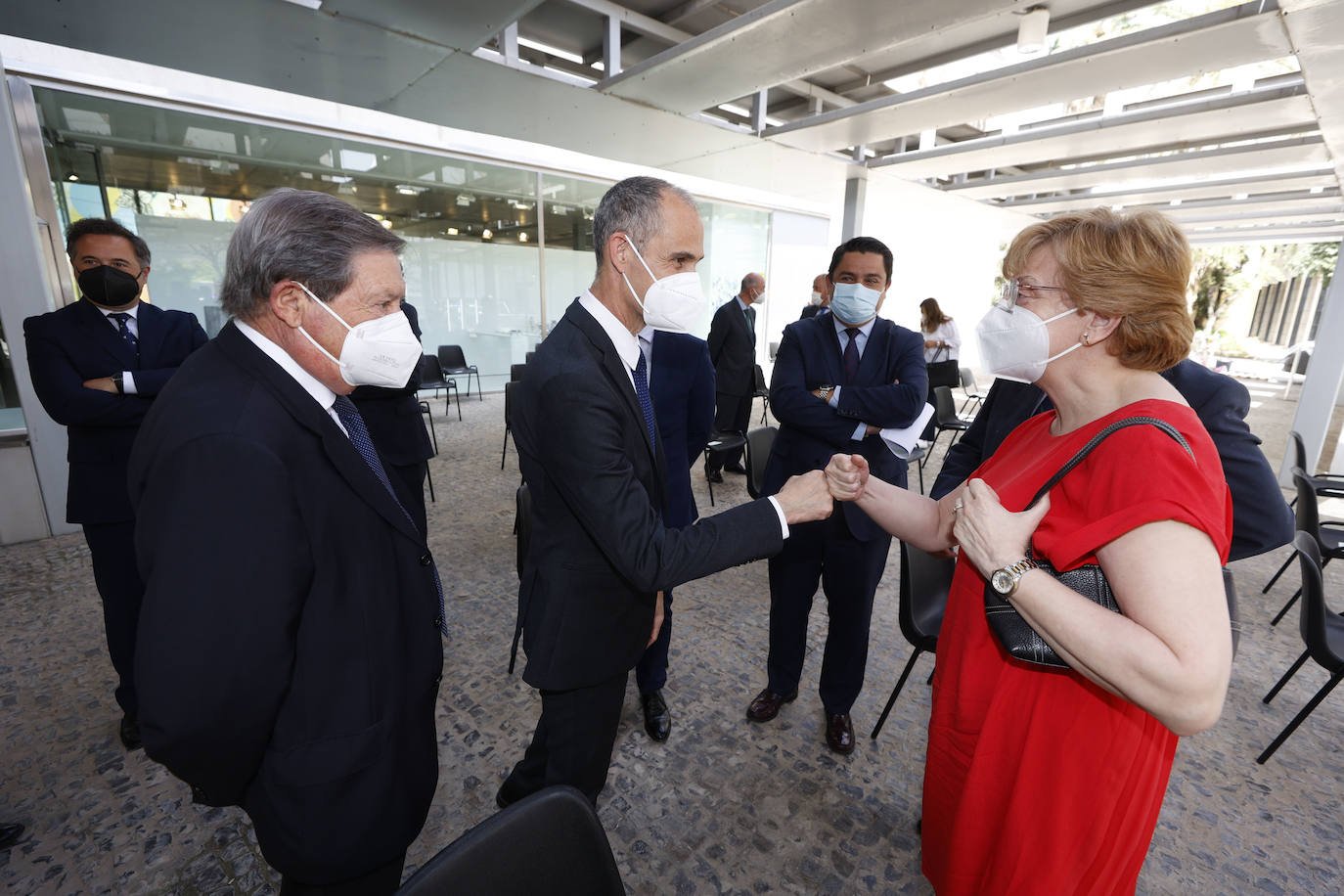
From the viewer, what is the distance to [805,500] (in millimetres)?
1406

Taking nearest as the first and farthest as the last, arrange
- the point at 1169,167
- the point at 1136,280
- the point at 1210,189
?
the point at 1136,280, the point at 1169,167, the point at 1210,189

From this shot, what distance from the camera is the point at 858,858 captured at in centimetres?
186

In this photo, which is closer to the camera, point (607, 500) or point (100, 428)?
point (607, 500)

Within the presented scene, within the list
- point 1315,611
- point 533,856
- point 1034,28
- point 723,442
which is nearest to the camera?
point 533,856

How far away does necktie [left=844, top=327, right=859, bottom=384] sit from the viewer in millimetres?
2332

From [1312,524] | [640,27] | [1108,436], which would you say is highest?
[640,27]

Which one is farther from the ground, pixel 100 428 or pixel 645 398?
pixel 645 398

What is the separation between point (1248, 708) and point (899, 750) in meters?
1.78

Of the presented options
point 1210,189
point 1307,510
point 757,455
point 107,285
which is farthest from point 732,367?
point 1210,189

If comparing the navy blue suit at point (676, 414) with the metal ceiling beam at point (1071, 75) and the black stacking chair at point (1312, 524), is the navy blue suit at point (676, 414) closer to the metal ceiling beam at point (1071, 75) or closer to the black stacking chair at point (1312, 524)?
the black stacking chair at point (1312, 524)

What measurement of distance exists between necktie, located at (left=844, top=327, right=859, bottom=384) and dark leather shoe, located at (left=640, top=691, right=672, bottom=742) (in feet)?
5.11

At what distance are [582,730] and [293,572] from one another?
92 centimetres

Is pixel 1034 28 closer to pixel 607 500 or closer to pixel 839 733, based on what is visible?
pixel 839 733

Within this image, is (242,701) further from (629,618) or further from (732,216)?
(732,216)
